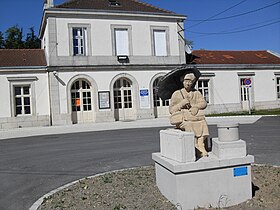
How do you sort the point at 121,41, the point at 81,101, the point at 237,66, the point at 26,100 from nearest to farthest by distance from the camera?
the point at 26,100 < the point at 81,101 < the point at 121,41 < the point at 237,66

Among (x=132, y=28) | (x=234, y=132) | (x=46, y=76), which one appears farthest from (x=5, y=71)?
(x=234, y=132)

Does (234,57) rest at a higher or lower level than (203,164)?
higher

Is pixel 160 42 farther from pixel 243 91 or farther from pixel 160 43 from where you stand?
pixel 243 91

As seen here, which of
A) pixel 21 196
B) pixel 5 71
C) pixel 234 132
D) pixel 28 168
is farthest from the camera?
pixel 5 71

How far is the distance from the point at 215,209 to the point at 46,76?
57.3ft

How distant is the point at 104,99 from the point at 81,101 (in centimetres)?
153

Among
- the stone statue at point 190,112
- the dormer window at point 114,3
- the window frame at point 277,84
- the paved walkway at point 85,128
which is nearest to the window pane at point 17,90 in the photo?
the paved walkway at point 85,128

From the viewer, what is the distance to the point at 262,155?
25.9 ft

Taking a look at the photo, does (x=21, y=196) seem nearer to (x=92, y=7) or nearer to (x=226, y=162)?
(x=226, y=162)

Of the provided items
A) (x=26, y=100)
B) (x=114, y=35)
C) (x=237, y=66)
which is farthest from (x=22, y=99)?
(x=237, y=66)

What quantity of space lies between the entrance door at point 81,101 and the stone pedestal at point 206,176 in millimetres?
16520

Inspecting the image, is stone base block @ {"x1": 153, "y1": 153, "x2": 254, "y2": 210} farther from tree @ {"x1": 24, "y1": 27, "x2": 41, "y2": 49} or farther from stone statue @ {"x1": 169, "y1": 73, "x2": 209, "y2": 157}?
tree @ {"x1": 24, "y1": 27, "x2": 41, "y2": 49}

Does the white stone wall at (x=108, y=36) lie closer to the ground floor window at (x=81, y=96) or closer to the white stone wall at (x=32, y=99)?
the ground floor window at (x=81, y=96)

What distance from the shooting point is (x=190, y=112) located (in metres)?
4.90
